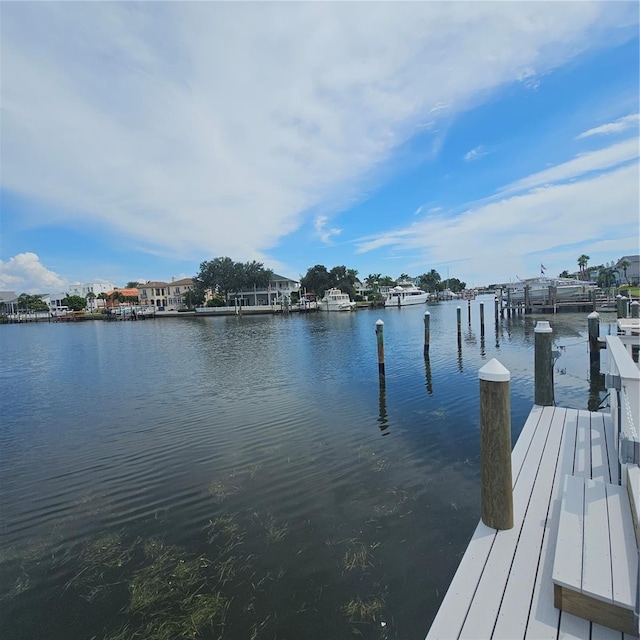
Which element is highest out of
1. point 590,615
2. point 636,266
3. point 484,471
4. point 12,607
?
point 636,266

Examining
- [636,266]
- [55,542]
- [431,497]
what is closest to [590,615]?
[431,497]

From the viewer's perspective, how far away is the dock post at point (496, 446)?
337cm

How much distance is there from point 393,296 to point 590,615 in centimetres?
8283

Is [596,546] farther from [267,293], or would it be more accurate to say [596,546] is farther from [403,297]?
[267,293]

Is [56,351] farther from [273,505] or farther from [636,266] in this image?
[636,266]

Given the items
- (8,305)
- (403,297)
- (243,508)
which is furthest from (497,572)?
(8,305)

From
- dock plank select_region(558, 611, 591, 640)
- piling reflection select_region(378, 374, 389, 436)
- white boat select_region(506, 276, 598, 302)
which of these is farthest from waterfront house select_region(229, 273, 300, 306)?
dock plank select_region(558, 611, 591, 640)

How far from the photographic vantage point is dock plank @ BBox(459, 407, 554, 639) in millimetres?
2553

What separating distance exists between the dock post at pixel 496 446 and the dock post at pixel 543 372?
409cm

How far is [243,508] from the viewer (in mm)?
5633

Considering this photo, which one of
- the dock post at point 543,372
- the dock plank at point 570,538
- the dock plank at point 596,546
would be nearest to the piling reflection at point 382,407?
the dock post at point 543,372

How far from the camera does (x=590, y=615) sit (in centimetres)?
244

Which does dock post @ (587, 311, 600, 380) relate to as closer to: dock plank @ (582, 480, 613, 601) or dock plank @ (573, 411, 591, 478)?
dock plank @ (573, 411, 591, 478)

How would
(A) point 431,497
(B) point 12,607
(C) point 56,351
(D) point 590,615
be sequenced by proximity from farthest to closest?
(C) point 56,351
(A) point 431,497
(B) point 12,607
(D) point 590,615
